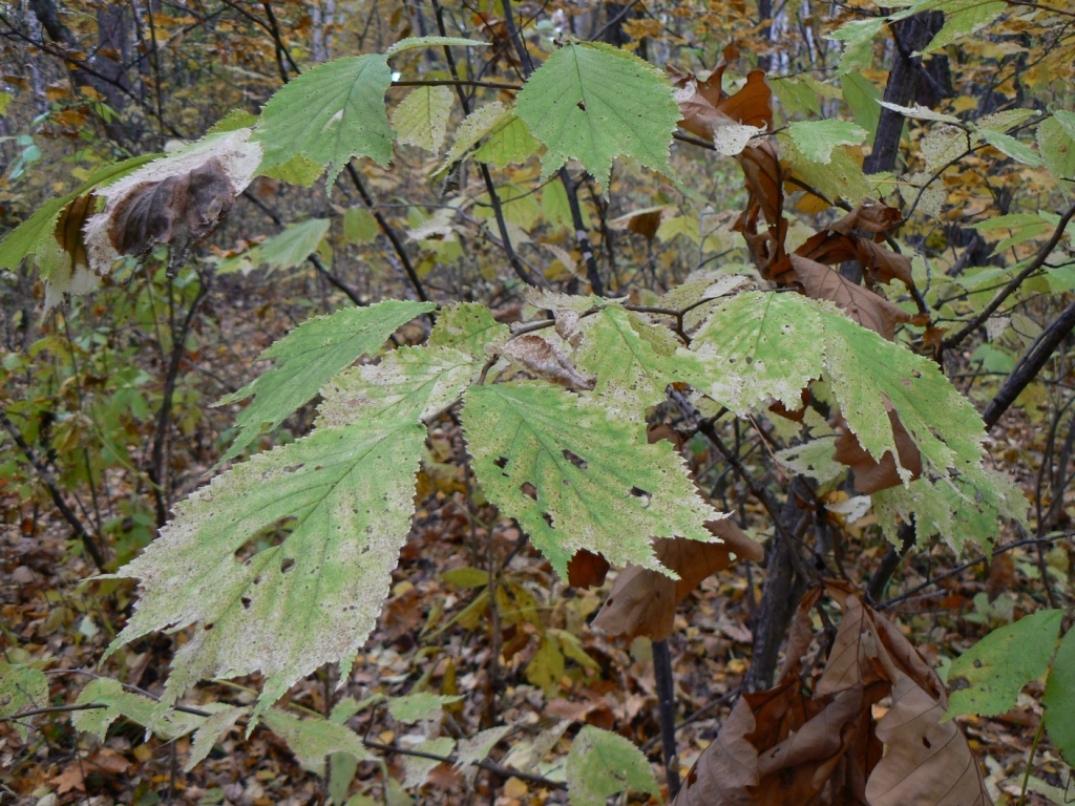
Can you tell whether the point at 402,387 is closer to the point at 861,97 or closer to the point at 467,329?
the point at 467,329

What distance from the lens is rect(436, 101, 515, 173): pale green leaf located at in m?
1.04

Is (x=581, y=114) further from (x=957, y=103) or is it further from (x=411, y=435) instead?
(x=957, y=103)

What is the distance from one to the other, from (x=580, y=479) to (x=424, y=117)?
1.00 m

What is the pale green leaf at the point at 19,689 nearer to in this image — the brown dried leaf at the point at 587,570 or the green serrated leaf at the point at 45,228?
the green serrated leaf at the point at 45,228

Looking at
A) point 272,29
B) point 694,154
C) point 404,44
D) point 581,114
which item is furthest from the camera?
point 694,154

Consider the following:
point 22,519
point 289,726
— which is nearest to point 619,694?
point 289,726

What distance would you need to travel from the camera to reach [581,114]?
71 centimetres

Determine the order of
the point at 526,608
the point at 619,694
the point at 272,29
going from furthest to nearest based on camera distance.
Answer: the point at 619,694
the point at 526,608
the point at 272,29

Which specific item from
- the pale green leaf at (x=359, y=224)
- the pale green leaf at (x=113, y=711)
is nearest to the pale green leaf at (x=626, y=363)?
the pale green leaf at (x=113, y=711)

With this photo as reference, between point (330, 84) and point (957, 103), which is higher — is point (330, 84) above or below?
above

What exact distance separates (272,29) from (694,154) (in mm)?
5954

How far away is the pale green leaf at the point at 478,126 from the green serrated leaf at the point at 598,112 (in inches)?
12.1

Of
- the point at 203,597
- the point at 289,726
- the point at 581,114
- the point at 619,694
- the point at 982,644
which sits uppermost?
the point at 581,114

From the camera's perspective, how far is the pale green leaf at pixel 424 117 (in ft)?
4.12
